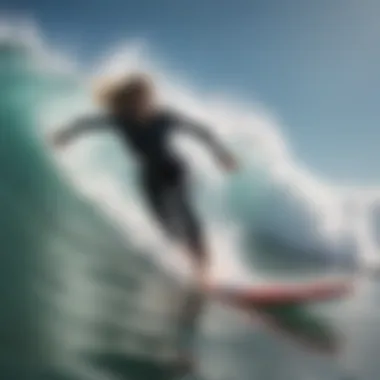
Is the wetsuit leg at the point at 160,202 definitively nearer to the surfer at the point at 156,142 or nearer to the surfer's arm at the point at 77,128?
the surfer at the point at 156,142

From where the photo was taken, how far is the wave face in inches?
41.4

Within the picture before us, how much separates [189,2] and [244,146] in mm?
235

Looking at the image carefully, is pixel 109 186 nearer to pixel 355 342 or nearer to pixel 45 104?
pixel 45 104

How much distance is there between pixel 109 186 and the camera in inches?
42.2

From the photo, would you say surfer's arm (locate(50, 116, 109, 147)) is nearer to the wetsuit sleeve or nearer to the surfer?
the surfer

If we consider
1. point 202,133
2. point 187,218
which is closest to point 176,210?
point 187,218

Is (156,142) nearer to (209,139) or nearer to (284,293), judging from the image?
(209,139)

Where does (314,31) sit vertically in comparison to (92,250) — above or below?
above

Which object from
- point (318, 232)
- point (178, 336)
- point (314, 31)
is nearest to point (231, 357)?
point (178, 336)

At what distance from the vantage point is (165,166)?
42.4 inches

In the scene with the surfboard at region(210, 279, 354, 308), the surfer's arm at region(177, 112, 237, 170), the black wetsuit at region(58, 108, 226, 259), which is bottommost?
the surfboard at region(210, 279, 354, 308)

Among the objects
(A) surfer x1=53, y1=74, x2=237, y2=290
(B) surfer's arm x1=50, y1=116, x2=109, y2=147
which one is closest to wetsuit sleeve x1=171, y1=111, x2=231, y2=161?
(A) surfer x1=53, y1=74, x2=237, y2=290

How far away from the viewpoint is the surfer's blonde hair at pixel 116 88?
1087mm

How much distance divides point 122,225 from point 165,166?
0.36ft
